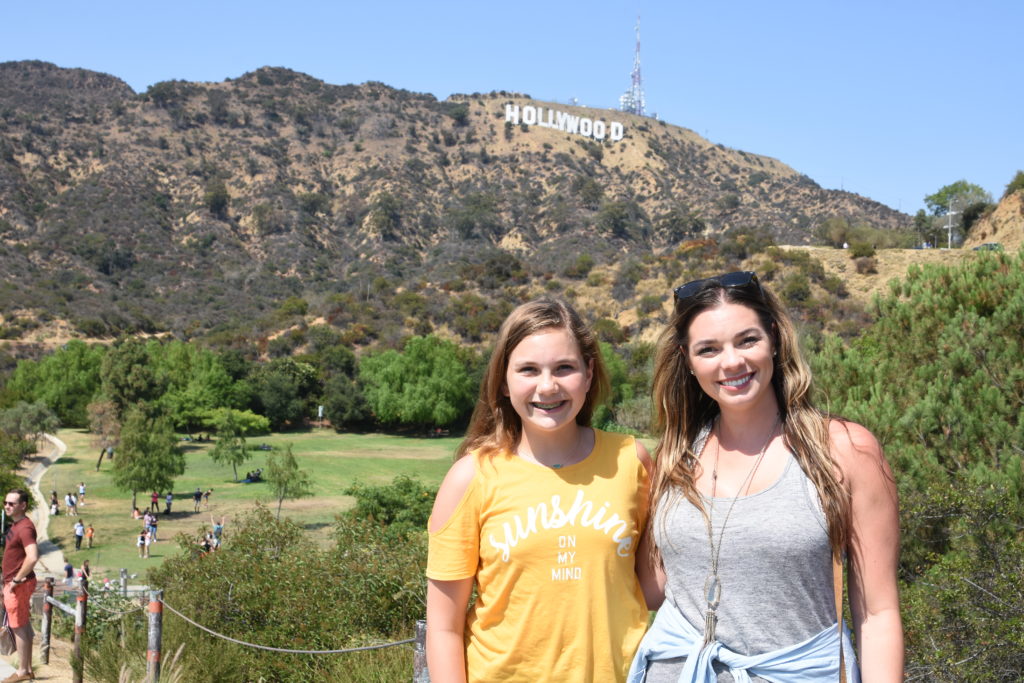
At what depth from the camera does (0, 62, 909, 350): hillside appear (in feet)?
244

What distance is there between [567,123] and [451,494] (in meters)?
117

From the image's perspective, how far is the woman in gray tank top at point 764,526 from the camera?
212cm

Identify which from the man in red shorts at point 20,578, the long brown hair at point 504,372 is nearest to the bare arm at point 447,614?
the long brown hair at point 504,372

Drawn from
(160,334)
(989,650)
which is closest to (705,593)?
(989,650)

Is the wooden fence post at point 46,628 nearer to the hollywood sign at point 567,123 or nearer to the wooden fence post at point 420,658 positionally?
the wooden fence post at point 420,658

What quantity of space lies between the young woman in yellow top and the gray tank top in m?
0.22

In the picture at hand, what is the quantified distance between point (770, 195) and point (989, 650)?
107 metres

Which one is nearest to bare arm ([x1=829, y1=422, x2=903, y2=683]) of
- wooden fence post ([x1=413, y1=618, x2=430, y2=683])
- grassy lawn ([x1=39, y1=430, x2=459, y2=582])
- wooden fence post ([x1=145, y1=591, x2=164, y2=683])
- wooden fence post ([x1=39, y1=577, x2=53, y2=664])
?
wooden fence post ([x1=413, y1=618, x2=430, y2=683])

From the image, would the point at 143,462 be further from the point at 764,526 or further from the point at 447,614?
the point at 764,526

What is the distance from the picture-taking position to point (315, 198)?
97562 millimetres

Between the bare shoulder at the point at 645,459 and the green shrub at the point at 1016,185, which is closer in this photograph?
the bare shoulder at the point at 645,459

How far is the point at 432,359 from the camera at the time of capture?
52469mm

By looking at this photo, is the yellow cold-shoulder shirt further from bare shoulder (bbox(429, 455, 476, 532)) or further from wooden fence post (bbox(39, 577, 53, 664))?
wooden fence post (bbox(39, 577, 53, 664))

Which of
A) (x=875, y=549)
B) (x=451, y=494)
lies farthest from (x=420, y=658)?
(x=875, y=549)
